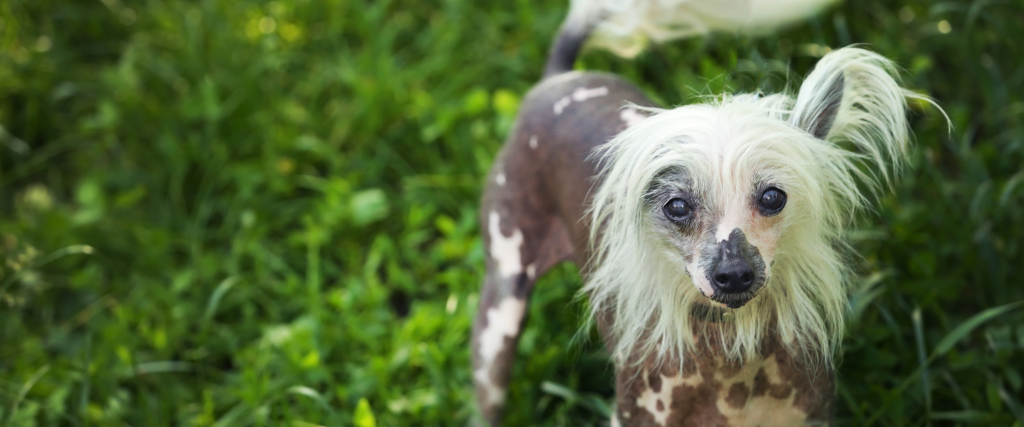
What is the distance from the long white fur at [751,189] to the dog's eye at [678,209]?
0.03m

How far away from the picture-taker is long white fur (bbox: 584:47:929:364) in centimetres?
152

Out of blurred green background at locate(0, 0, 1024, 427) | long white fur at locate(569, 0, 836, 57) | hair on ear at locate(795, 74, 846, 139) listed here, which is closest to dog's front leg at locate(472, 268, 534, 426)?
blurred green background at locate(0, 0, 1024, 427)

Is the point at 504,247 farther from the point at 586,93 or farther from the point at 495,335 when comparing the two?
the point at 586,93

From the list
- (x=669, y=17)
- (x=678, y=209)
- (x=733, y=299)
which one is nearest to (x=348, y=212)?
(x=669, y=17)

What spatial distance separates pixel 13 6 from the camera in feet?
11.4

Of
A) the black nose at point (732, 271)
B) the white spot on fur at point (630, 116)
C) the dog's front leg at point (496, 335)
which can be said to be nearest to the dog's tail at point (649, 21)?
the white spot on fur at point (630, 116)

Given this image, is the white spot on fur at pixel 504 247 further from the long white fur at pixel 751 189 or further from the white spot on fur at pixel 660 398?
the white spot on fur at pixel 660 398

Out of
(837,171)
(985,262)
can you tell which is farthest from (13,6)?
(985,262)

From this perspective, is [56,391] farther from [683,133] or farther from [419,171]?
[683,133]

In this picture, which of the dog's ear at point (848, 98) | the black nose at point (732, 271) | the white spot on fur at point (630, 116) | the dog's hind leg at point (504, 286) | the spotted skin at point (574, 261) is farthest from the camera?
the dog's hind leg at point (504, 286)

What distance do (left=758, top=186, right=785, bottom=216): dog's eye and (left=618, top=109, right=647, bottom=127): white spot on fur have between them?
0.40 m

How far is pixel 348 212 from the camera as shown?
121 inches

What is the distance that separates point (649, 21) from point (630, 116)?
0.48 metres

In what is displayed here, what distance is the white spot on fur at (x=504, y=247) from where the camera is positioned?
7.00ft
